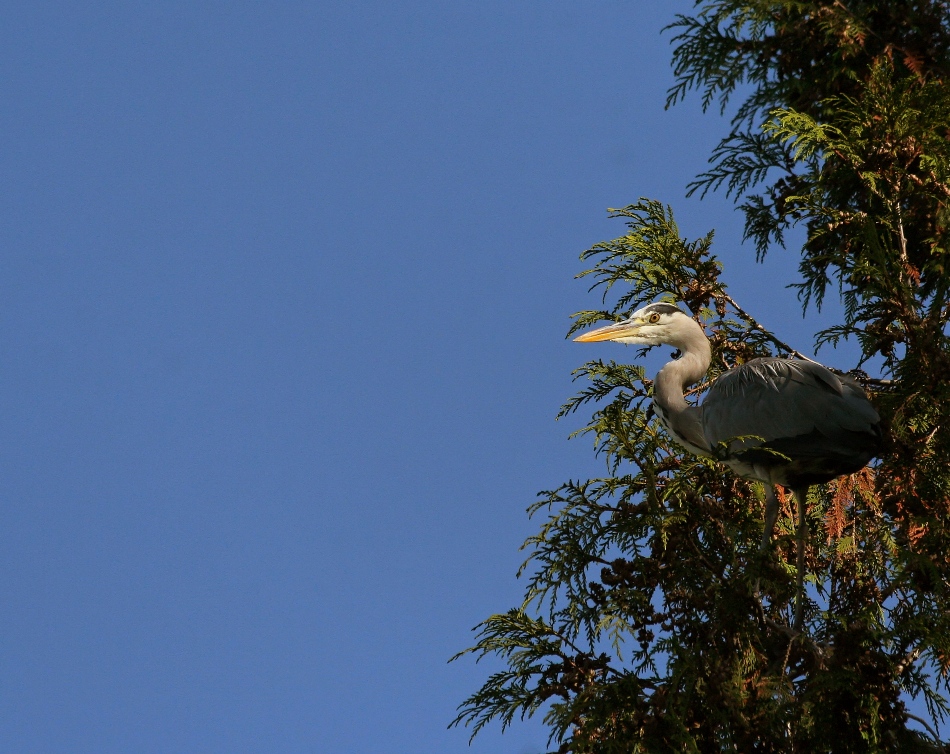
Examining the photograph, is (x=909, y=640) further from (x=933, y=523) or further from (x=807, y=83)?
(x=807, y=83)

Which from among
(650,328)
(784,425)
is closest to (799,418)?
(784,425)

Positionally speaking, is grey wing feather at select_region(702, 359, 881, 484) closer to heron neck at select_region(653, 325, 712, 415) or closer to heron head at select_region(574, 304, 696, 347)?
heron neck at select_region(653, 325, 712, 415)

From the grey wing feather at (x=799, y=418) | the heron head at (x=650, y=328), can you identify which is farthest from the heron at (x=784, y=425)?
the heron head at (x=650, y=328)

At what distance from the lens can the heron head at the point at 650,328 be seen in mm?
6785

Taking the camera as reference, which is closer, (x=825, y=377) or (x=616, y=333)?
(x=825, y=377)

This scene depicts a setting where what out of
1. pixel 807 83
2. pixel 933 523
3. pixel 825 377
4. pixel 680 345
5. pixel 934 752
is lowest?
pixel 934 752

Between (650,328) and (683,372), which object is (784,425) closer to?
(683,372)

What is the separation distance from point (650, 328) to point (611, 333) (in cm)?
27

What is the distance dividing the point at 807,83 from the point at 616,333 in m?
2.47

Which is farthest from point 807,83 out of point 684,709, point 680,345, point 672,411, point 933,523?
point 684,709

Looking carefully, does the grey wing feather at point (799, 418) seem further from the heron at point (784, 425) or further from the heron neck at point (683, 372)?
the heron neck at point (683, 372)

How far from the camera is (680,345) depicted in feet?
22.5

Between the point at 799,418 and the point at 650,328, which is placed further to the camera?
the point at 650,328

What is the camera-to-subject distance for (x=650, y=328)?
6.88 m
